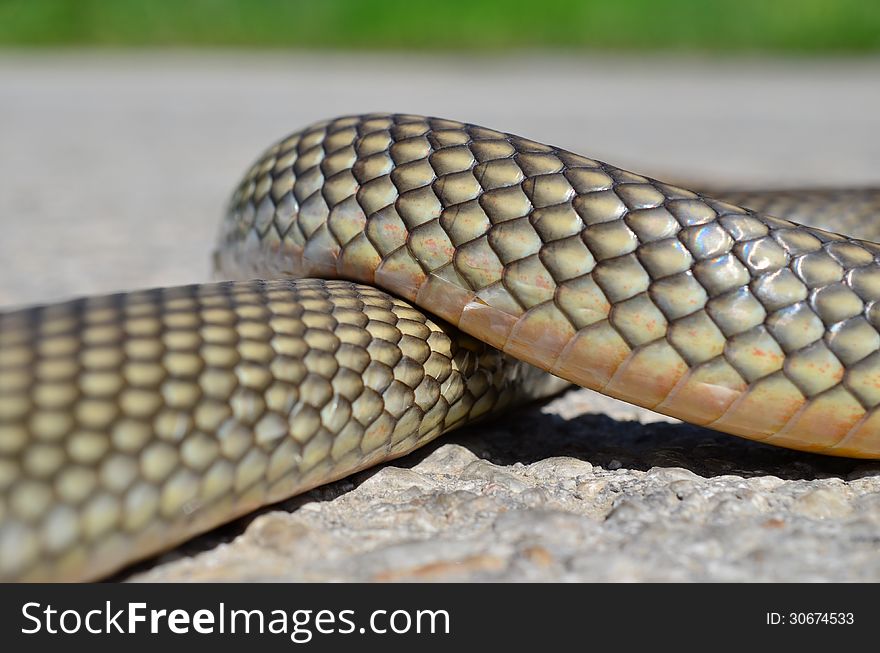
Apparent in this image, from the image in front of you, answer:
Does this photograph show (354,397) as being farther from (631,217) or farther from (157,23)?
(157,23)

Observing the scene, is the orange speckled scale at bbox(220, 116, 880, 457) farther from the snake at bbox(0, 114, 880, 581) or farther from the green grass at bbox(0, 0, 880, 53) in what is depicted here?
the green grass at bbox(0, 0, 880, 53)

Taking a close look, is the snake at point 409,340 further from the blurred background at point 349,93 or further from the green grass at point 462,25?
the green grass at point 462,25

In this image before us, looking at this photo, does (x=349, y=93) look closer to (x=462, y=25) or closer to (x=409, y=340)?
(x=462, y=25)

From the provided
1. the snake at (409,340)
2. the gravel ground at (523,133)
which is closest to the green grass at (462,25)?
the gravel ground at (523,133)

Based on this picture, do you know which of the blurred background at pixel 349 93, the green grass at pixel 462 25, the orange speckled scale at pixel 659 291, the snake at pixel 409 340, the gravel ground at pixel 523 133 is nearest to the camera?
the snake at pixel 409 340

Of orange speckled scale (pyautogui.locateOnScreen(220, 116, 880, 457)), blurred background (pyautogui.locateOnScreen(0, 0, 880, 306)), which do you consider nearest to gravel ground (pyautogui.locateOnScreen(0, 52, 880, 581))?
blurred background (pyautogui.locateOnScreen(0, 0, 880, 306))

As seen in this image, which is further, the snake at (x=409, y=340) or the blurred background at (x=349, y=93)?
the blurred background at (x=349, y=93)
